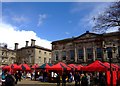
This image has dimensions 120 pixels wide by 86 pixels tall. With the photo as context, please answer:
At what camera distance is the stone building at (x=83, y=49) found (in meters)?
41.0

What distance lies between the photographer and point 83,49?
44656mm

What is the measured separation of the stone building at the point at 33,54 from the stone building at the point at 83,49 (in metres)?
→ 13.5

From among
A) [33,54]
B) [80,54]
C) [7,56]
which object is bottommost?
[80,54]

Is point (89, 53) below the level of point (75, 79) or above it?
above

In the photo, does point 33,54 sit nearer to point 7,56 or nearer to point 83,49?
point 7,56

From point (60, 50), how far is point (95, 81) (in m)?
22.4

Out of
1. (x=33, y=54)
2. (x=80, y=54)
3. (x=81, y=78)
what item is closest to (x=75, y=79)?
(x=81, y=78)

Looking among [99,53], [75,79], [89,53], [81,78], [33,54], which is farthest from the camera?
[33,54]

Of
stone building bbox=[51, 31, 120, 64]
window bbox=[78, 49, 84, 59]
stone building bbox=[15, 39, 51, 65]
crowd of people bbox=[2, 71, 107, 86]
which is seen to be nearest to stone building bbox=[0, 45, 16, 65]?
stone building bbox=[15, 39, 51, 65]

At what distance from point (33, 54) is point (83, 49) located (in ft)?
70.1

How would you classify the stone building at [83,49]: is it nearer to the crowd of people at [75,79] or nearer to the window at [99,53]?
the window at [99,53]

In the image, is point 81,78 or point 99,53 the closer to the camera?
point 81,78

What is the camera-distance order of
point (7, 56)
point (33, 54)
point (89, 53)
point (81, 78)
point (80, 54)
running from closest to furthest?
point (81, 78) → point (89, 53) → point (80, 54) → point (33, 54) → point (7, 56)

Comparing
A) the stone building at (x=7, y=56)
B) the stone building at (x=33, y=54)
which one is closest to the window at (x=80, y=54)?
the stone building at (x=33, y=54)
